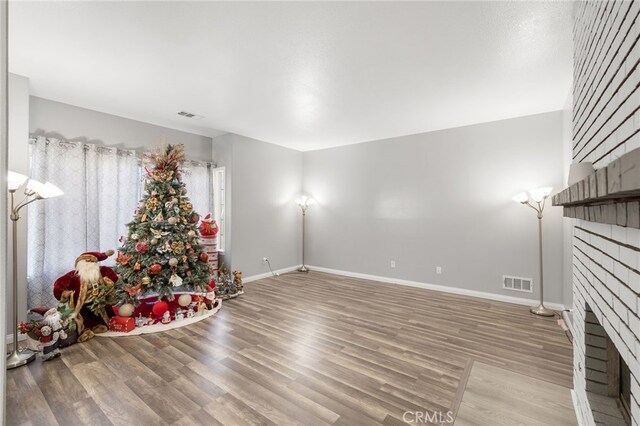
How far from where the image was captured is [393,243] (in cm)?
499

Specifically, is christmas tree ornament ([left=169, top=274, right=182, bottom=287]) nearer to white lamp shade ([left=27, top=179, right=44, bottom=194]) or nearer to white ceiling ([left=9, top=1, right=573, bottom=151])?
white lamp shade ([left=27, top=179, right=44, bottom=194])

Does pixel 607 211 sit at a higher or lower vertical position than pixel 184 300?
higher

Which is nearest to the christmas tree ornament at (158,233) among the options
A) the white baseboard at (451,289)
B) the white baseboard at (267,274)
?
the white baseboard at (267,274)

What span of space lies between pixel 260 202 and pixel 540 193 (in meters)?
4.31

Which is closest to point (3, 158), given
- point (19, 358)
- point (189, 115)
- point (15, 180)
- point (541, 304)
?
point (15, 180)

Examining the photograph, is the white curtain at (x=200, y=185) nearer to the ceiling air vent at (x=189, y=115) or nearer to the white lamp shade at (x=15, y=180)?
the ceiling air vent at (x=189, y=115)

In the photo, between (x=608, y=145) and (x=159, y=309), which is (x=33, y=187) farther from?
(x=608, y=145)

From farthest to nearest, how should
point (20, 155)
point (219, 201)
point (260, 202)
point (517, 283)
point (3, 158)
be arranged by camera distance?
point (260, 202), point (219, 201), point (517, 283), point (20, 155), point (3, 158)

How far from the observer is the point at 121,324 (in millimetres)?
2922

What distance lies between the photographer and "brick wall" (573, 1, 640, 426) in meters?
0.87

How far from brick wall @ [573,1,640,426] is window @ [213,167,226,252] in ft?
15.2

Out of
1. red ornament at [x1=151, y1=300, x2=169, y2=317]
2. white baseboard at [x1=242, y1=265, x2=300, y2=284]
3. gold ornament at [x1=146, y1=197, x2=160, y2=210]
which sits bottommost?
white baseboard at [x1=242, y1=265, x2=300, y2=284]

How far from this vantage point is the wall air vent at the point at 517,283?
3.76 m

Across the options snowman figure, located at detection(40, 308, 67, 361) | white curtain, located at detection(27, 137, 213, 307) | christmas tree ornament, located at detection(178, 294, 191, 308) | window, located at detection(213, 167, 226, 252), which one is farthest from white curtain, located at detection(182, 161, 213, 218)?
snowman figure, located at detection(40, 308, 67, 361)
